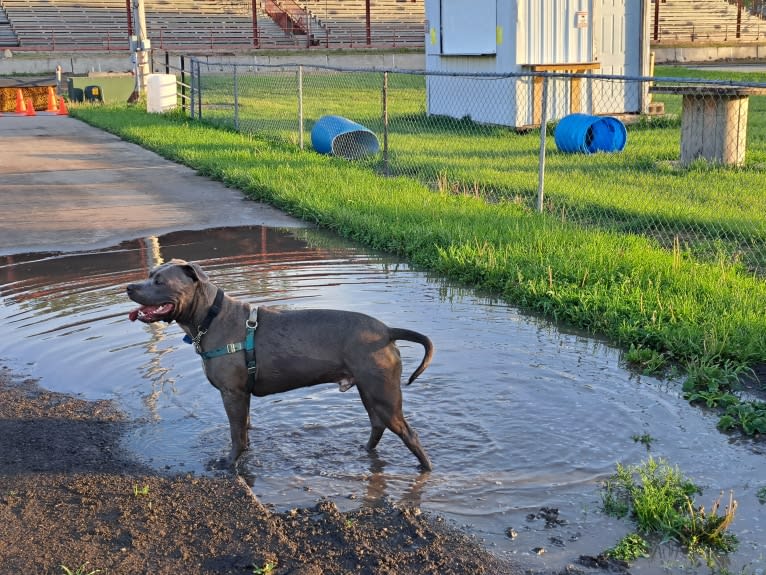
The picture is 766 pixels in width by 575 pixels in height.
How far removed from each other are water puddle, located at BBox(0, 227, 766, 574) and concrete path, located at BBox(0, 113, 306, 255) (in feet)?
7.97

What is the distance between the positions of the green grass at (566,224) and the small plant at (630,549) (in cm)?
167

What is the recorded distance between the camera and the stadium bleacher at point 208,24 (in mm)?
50250

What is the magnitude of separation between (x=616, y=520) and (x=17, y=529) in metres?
2.78

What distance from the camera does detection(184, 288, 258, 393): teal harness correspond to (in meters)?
5.21

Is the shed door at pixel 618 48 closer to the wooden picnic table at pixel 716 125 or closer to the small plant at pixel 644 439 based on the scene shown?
the wooden picnic table at pixel 716 125

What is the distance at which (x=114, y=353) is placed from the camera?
7.23 meters

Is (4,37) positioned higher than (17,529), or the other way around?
(4,37)

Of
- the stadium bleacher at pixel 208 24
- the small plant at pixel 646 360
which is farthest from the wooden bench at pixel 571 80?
the stadium bleacher at pixel 208 24

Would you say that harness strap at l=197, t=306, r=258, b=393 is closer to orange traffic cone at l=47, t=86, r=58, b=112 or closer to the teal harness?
the teal harness

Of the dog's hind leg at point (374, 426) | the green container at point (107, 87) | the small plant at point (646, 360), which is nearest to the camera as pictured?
the dog's hind leg at point (374, 426)

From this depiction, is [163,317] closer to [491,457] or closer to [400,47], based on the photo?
[491,457]

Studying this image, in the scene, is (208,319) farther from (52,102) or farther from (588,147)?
(52,102)

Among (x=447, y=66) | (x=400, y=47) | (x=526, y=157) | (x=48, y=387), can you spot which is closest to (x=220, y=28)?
(x=400, y=47)

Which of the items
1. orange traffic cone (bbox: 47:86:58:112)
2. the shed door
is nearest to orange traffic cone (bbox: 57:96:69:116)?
orange traffic cone (bbox: 47:86:58:112)
